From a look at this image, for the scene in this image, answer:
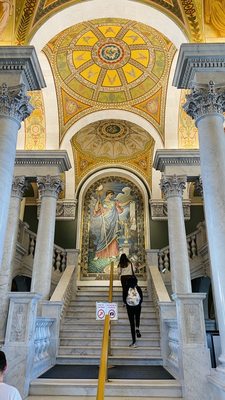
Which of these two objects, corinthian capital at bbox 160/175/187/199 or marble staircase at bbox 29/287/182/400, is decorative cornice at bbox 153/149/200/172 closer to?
corinthian capital at bbox 160/175/187/199

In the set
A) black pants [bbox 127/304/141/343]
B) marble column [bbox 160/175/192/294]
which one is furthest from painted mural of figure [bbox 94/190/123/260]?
black pants [bbox 127/304/141/343]

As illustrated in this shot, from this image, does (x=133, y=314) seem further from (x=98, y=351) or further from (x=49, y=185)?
(x=49, y=185)

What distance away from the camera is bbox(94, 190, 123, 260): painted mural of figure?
1245cm

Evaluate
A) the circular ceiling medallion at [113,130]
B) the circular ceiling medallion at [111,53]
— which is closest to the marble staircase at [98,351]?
the circular ceiling medallion at [113,130]

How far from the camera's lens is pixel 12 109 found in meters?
5.08

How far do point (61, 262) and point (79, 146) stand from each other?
5.16 metres

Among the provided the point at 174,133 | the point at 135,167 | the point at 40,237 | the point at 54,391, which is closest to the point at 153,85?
the point at 174,133

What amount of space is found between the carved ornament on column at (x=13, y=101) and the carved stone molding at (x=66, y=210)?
773 cm

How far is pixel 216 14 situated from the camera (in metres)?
5.73

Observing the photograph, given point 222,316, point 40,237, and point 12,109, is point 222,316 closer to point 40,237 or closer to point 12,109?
point 12,109

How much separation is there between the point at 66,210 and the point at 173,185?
576cm

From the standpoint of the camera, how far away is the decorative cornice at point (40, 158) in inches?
340

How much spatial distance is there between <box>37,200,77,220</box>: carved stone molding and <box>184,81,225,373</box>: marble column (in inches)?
330

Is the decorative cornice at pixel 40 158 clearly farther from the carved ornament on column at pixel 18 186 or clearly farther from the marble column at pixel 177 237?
the marble column at pixel 177 237
